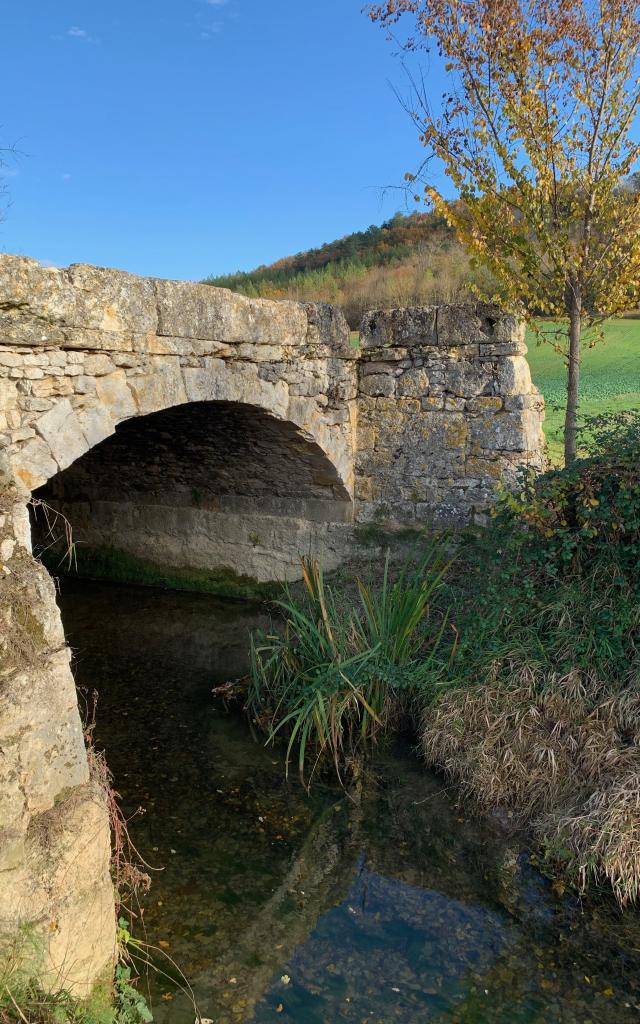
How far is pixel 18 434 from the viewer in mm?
4559

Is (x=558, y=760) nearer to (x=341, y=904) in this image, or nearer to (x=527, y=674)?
(x=527, y=674)

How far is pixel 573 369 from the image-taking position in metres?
6.89

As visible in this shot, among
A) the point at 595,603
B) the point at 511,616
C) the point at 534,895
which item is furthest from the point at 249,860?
the point at 595,603

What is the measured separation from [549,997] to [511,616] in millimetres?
2587

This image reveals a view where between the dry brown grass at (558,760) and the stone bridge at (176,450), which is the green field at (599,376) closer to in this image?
the stone bridge at (176,450)

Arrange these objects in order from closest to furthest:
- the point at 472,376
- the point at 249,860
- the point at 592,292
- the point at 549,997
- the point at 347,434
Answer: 1. the point at 549,997
2. the point at 249,860
3. the point at 592,292
4. the point at 472,376
5. the point at 347,434

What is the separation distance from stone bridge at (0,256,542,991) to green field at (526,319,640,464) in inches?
140

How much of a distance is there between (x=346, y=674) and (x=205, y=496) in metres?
4.06

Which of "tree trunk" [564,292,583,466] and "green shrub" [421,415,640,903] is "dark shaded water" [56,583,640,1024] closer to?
"green shrub" [421,415,640,903]

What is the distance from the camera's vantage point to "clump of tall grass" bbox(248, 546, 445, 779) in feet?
18.9

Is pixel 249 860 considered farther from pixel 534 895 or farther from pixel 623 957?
pixel 623 957

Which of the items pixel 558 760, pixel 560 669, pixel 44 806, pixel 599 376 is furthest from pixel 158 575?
pixel 599 376

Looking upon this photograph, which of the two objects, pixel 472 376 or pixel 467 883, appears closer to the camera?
pixel 467 883

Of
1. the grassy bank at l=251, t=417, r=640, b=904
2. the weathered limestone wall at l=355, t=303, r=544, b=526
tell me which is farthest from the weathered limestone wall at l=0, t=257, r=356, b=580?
the grassy bank at l=251, t=417, r=640, b=904
